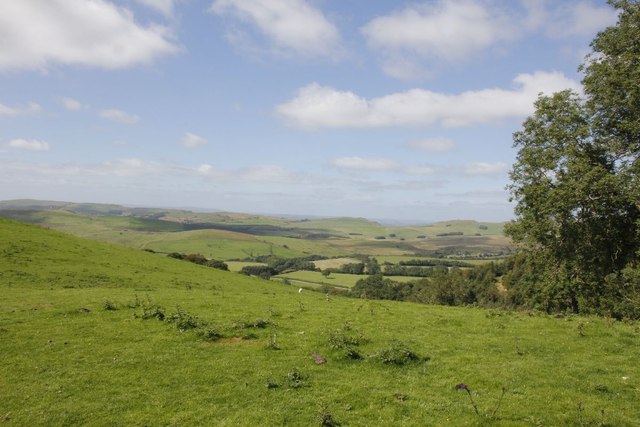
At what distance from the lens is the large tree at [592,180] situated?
2614 centimetres

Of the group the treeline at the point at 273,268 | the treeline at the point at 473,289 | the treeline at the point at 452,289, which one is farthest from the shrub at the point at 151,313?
the treeline at the point at 273,268

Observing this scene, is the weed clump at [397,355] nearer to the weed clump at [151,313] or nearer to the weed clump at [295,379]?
the weed clump at [295,379]

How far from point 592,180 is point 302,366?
2210 centimetres

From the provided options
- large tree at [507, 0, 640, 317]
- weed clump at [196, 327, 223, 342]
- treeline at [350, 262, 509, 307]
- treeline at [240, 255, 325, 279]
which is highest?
large tree at [507, 0, 640, 317]

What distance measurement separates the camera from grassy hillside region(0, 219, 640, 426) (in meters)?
13.6

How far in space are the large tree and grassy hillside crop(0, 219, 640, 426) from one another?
24.6ft

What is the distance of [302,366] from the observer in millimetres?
17578

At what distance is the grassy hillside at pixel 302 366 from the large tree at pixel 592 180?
7.51m

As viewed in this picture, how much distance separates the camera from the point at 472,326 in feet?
78.8

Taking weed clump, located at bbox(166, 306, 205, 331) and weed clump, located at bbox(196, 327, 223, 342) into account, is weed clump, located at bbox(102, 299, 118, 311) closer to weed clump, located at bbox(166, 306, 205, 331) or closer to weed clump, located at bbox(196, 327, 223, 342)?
weed clump, located at bbox(166, 306, 205, 331)

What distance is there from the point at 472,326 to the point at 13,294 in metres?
33.5

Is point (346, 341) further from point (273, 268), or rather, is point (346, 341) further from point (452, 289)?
point (273, 268)

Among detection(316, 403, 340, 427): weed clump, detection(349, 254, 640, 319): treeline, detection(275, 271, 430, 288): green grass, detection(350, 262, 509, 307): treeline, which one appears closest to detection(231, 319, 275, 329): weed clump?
detection(316, 403, 340, 427): weed clump

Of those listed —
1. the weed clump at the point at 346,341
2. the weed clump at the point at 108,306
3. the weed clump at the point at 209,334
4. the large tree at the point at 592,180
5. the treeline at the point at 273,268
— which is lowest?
the treeline at the point at 273,268
